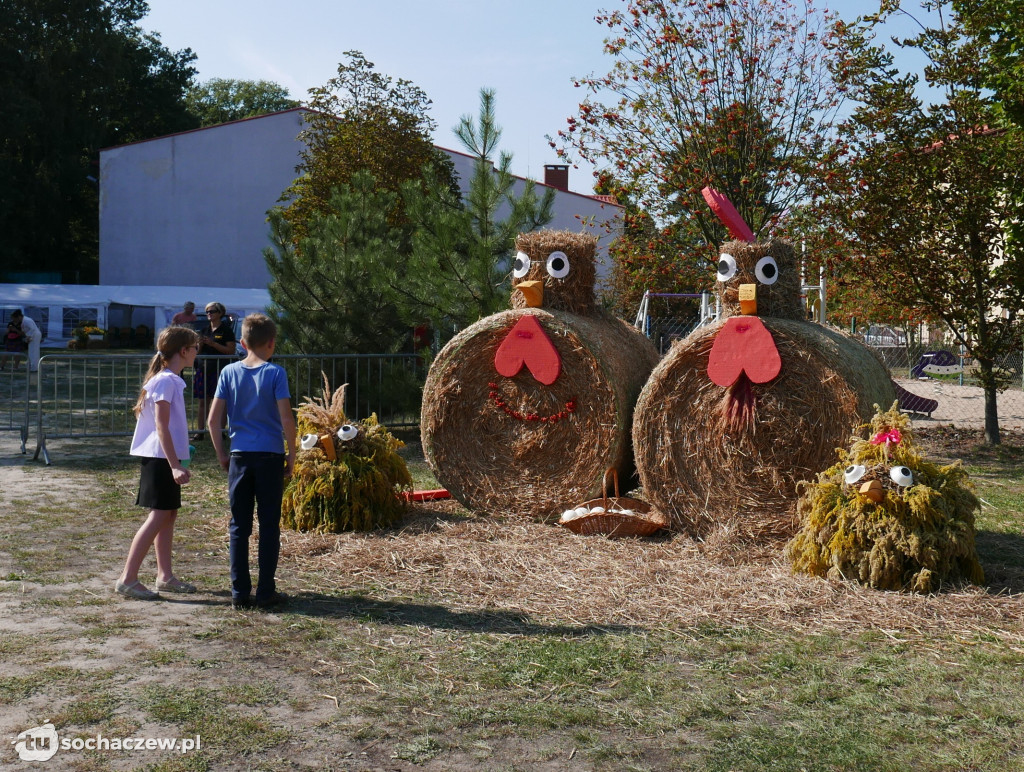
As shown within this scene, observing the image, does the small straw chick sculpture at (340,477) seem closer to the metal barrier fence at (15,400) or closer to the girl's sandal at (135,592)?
the girl's sandal at (135,592)

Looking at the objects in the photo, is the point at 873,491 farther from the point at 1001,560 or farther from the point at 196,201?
the point at 196,201

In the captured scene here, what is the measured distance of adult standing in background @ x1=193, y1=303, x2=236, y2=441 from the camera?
1052 centimetres

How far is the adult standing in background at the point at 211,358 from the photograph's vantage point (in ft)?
34.5

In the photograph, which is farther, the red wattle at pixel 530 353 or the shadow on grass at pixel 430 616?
the red wattle at pixel 530 353

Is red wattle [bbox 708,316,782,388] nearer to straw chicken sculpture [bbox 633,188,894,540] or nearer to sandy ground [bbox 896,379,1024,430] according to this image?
straw chicken sculpture [bbox 633,188,894,540]

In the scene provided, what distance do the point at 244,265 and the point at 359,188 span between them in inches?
912

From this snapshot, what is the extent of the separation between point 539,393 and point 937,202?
21.2ft

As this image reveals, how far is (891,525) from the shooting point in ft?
16.9

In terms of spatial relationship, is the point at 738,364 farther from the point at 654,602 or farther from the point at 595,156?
the point at 595,156

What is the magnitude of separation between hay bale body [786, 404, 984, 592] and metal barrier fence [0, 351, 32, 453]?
26.2ft

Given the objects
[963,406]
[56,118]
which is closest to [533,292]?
[963,406]

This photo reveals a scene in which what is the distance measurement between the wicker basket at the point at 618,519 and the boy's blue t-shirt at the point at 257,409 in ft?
7.61
